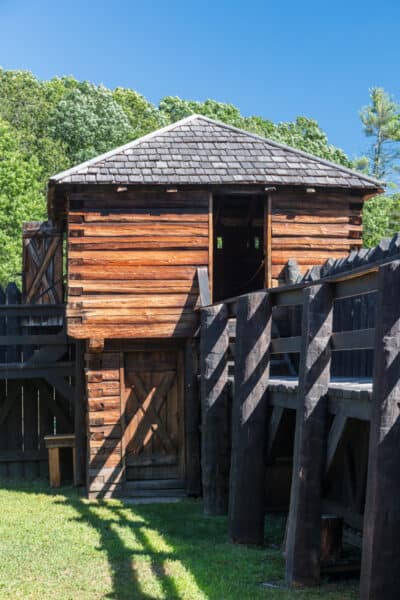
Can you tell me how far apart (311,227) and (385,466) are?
8.56 m

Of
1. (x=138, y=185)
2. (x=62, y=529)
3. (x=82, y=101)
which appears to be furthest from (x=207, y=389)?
(x=82, y=101)

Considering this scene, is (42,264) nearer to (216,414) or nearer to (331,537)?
(216,414)

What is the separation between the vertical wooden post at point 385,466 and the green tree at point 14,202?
1019 inches

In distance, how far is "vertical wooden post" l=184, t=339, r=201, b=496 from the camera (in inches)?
555

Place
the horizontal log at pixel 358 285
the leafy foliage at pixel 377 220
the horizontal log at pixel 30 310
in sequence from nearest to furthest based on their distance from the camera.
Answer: the horizontal log at pixel 358 285 < the horizontal log at pixel 30 310 < the leafy foliage at pixel 377 220

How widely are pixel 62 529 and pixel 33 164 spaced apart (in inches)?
1036

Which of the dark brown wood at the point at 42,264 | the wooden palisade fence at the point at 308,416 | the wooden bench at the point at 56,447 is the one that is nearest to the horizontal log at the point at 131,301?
the wooden palisade fence at the point at 308,416

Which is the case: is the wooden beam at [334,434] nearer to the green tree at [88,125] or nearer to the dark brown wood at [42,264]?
the dark brown wood at [42,264]

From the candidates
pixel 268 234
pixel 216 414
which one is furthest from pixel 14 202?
pixel 216 414

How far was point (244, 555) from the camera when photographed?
901 centimetres

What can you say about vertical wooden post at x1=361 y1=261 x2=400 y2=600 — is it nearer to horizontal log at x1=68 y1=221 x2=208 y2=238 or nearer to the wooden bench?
horizontal log at x1=68 y1=221 x2=208 y2=238

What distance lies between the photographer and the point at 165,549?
9586mm

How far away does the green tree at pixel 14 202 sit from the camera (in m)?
31.5

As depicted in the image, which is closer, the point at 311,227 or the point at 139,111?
the point at 311,227
